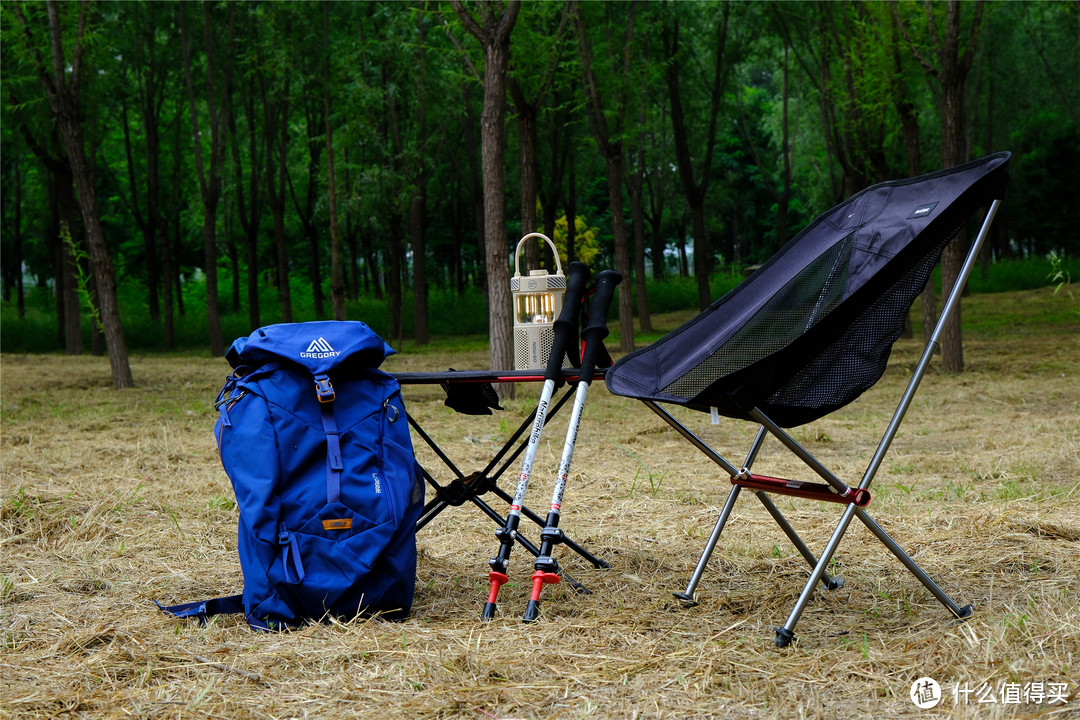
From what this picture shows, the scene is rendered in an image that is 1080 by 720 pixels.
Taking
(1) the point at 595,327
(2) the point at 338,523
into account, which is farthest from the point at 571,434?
(2) the point at 338,523

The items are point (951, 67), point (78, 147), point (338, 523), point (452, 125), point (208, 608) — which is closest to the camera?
point (338, 523)

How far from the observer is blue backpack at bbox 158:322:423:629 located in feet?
8.23

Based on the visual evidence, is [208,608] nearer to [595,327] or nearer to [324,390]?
[324,390]

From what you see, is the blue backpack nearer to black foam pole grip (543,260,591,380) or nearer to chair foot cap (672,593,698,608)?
black foam pole grip (543,260,591,380)

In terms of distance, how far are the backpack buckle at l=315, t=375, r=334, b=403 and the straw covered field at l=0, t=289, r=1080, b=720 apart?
2.10 ft

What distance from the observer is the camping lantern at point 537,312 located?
3.06 metres

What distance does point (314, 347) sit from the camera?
2701mm

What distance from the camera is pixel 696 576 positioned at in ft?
9.14

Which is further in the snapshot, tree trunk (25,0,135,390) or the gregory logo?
Result: tree trunk (25,0,135,390)

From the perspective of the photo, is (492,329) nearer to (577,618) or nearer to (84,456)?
(84,456)

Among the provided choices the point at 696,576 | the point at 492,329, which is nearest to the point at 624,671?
the point at 696,576

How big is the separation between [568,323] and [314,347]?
0.77 metres

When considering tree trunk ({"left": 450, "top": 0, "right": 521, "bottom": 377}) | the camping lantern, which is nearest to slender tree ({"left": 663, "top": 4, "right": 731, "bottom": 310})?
tree trunk ({"left": 450, "top": 0, "right": 521, "bottom": 377})

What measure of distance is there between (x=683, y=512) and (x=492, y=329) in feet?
13.2
